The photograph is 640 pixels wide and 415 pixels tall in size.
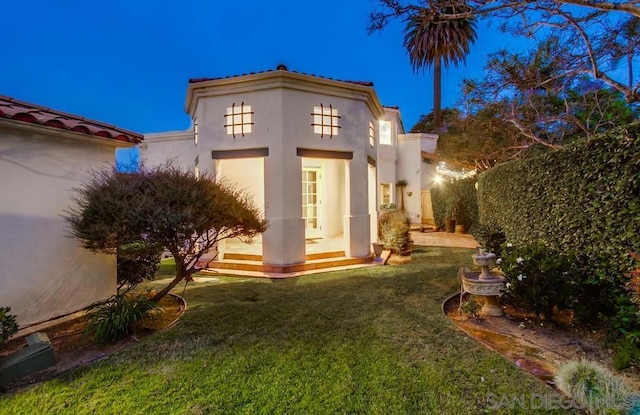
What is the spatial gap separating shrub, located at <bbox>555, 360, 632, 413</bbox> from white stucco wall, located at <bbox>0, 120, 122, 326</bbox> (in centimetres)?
701

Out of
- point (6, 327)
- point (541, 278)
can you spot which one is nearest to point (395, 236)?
point (541, 278)

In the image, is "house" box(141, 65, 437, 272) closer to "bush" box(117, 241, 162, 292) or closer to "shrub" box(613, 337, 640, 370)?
"bush" box(117, 241, 162, 292)

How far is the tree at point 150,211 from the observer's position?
432 centimetres

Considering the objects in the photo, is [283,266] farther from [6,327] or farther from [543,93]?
[543,93]

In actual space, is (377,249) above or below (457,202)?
below

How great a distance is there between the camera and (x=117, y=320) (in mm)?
4305

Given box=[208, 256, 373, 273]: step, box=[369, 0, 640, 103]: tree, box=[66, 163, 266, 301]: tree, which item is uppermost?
box=[369, 0, 640, 103]: tree

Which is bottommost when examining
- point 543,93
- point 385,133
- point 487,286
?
point 487,286

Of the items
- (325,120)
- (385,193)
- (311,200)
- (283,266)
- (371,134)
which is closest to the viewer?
(283,266)

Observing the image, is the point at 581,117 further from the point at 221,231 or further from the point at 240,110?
the point at 221,231

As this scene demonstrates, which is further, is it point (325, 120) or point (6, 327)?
point (325, 120)

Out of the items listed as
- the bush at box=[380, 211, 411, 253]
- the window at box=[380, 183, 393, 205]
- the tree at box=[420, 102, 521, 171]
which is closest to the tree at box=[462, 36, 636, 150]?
the tree at box=[420, 102, 521, 171]

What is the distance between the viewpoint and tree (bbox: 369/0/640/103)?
16.8ft

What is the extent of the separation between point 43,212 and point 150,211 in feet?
7.02
